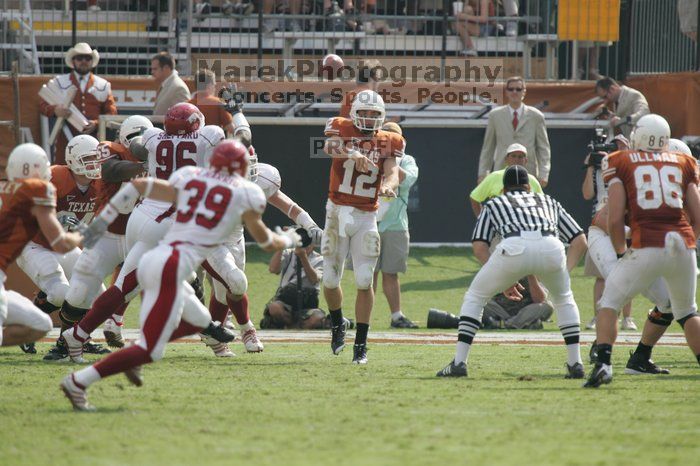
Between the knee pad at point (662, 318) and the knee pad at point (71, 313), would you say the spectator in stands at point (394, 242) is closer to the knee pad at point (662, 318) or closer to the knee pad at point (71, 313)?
the knee pad at point (662, 318)

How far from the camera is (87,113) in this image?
47.6ft

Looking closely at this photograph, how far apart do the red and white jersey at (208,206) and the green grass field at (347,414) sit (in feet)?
3.21

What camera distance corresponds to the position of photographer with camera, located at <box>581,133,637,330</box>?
10.2 metres

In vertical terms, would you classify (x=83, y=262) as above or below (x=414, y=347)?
above

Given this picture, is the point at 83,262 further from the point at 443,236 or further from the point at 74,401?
the point at 443,236

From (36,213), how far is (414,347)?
4.52 m

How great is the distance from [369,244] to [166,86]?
5.54 m

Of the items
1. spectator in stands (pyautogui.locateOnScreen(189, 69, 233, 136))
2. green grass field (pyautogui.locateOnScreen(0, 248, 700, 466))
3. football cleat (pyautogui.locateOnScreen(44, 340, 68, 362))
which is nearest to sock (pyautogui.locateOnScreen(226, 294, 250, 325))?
green grass field (pyautogui.locateOnScreen(0, 248, 700, 466))

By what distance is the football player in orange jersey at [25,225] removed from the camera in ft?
Result: 23.5

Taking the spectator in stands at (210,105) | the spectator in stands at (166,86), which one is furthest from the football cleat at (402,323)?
the spectator in stands at (166,86)

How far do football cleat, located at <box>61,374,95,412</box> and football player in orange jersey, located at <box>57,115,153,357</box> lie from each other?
7.34ft

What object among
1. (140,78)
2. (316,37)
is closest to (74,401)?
(140,78)

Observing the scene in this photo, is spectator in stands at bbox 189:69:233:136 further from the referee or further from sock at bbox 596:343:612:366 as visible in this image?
sock at bbox 596:343:612:366

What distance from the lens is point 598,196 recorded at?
13.5 m
